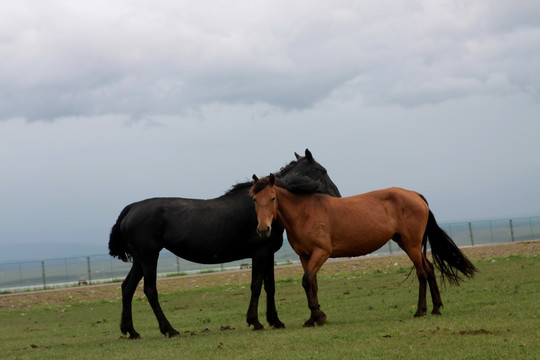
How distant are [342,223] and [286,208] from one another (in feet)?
3.38

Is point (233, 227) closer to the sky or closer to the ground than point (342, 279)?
closer to the sky

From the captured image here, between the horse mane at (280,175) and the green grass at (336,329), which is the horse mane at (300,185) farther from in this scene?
the green grass at (336,329)

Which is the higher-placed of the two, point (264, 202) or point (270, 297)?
point (264, 202)

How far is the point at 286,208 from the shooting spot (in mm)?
11328

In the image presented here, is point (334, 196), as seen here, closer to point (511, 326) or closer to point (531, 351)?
point (511, 326)

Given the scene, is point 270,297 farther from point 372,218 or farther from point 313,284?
point 372,218

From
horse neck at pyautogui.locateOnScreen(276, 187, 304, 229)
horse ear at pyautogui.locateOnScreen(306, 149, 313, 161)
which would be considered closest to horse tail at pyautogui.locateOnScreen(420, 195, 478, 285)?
horse ear at pyautogui.locateOnScreen(306, 149, 313, 161)

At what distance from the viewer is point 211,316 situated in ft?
52.7

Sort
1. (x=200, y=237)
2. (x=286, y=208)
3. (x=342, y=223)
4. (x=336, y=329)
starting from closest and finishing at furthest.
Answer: (x=336, y=329) → (x=286, y=208) → (x=342, y=223) → (x=200, y=237)

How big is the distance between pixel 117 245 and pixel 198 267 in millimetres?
29736

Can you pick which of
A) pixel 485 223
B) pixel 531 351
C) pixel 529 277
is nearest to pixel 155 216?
pixel 531 351

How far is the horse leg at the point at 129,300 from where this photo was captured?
39.0 feet

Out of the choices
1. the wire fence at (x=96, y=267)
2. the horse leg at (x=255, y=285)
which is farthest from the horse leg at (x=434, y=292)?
the wire fence at (x=96, y=267)

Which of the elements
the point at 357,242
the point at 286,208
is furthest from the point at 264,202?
the point at 357,242
